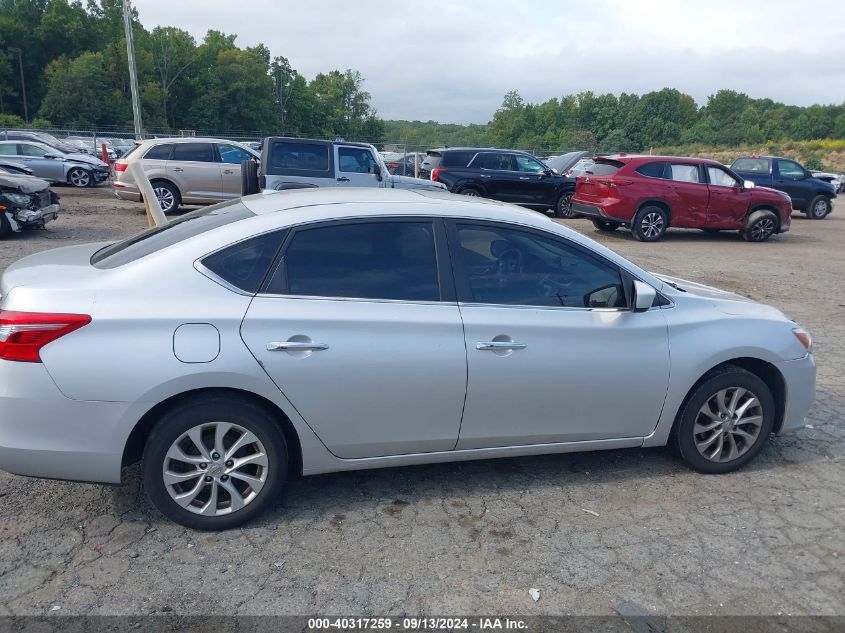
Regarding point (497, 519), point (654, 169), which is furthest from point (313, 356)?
point (654, 169)

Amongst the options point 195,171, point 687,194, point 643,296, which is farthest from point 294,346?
point 687,194

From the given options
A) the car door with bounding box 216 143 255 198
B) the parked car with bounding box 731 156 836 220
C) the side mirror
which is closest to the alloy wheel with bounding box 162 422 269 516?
the side mirror

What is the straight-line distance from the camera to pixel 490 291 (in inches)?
146

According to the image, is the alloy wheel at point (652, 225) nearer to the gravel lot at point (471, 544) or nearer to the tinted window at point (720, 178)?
the tinted window at point (720, 178)

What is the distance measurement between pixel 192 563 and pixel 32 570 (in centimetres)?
70

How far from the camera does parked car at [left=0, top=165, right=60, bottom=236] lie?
38.0 feet

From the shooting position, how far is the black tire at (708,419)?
4.05 metres

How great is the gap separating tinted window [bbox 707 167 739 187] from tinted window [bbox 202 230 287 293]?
1344 centimetres

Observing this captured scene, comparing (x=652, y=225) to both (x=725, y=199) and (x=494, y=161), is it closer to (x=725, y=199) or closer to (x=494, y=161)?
(x=725, y=199)

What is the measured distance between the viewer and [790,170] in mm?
20453

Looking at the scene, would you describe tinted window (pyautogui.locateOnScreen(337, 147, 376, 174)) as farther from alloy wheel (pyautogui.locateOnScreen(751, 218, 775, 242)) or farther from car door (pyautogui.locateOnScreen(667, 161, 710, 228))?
alloy wheel (pyautogui.locateOnScreen(751, 218, 775, 242))

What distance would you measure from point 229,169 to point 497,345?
13040mm

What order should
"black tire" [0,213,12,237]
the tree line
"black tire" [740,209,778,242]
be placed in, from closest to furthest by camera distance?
"black tire" [0,213,12,237], "black tire" [740,209,778,242], the tree line

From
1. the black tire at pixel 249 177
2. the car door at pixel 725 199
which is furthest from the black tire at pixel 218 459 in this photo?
the car door at pixel 725 199
